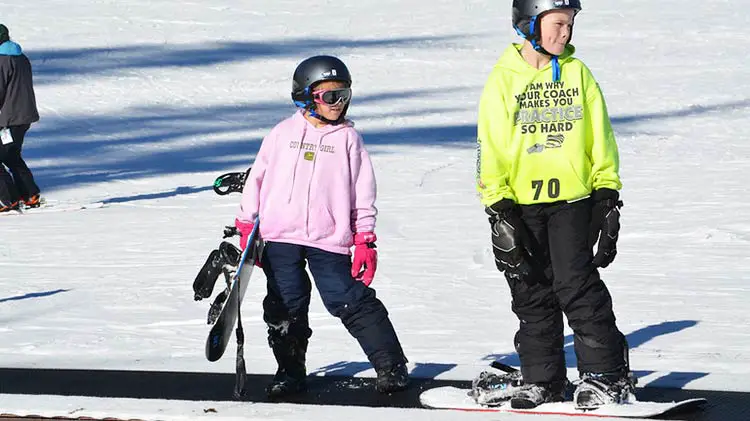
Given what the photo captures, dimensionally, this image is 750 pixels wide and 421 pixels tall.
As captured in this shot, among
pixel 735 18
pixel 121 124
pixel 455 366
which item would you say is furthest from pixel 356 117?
pixel 455 366

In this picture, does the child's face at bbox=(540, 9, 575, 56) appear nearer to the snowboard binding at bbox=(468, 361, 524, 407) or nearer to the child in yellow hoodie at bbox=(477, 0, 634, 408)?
the child in yellow hoodie at bbox=(477, 0, 634, 408)

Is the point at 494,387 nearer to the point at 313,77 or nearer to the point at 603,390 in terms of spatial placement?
the point at 603,390

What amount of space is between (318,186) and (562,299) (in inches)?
46.5

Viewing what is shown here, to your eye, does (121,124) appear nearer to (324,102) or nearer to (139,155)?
(139,155)

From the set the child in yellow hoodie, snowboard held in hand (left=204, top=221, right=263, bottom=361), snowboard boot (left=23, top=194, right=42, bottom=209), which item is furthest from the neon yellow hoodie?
snowboard boot (left=23, top=194, right=42, bottom=209)

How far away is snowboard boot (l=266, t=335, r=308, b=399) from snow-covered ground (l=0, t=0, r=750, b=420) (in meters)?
0.32

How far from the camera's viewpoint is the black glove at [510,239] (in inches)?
199

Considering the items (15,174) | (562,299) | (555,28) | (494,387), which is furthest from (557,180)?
(15,174)

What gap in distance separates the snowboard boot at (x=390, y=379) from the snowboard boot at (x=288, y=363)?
361 mm

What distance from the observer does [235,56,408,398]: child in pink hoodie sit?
567 cm

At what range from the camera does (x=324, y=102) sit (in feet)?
18.7

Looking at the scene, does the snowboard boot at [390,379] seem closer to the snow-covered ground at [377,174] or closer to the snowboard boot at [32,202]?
the snow-covered ground at [377,174]

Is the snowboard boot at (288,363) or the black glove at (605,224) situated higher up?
the black glove at (605,224)

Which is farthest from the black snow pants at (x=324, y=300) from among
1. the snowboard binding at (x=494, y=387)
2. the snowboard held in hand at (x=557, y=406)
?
the snowboard binding at (x=494, y=387)
